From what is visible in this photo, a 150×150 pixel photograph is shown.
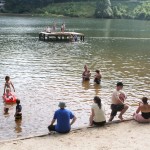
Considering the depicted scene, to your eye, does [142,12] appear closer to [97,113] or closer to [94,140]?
[97,113]

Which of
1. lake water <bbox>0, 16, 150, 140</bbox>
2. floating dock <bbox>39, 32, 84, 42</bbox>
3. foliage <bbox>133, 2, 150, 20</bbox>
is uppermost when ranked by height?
foliage <bbox>133, 2, 150, 20</bbox>

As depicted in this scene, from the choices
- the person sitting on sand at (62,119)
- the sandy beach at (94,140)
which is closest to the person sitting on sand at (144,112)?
the sandy beach at (94,140)

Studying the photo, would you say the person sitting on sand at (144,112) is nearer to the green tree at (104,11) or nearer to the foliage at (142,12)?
the green tree at (104,11)

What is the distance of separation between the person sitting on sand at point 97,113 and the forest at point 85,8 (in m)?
156

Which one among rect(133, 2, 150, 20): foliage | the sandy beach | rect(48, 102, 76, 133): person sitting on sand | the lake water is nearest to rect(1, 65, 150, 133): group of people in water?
rect(48, 102, 76, 133): person sitting on sand

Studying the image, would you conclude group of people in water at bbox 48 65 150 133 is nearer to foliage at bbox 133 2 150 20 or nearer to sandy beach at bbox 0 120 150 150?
sandy beach at bbox 0 120 150 150

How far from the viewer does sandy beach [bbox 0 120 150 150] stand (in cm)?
1438

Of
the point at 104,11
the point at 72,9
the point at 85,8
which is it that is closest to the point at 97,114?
the point at 104,11

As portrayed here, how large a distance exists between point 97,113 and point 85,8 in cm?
17294

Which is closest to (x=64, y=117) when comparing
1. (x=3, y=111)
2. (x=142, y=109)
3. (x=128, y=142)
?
(x=128, y=142)

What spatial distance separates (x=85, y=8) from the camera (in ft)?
609

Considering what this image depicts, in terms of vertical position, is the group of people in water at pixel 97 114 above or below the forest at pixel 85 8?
below

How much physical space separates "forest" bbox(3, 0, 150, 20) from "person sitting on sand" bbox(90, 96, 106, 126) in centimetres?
15628

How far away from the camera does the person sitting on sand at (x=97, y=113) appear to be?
661 inches
